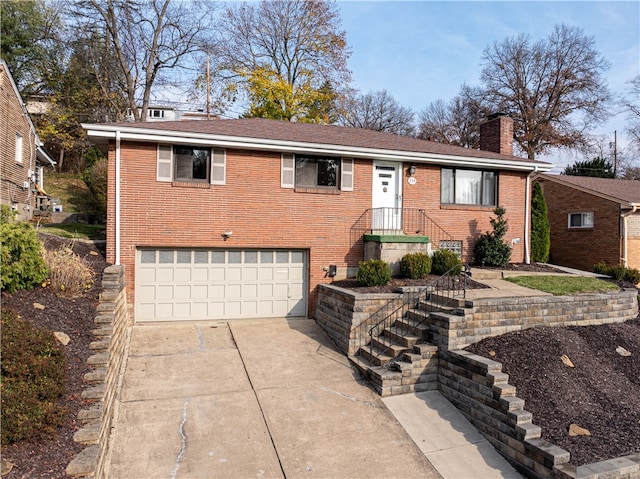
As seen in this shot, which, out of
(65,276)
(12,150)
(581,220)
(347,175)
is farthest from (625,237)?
(12,150)

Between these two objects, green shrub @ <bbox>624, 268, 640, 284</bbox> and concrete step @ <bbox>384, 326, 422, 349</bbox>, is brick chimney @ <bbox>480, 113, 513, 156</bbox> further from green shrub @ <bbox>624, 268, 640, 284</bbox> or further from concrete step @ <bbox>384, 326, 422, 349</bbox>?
concrete step @ <bbox>384, 326, 422, 349</bbox>

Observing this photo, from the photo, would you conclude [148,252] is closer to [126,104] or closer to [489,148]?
[489,148]

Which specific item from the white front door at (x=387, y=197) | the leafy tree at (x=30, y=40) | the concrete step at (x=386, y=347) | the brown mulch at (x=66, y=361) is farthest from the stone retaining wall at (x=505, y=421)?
the leafy tree at (x=30, y=40)

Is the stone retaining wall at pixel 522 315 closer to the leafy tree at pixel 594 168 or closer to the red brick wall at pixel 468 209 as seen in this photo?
the red brick wall at pixel 468 209

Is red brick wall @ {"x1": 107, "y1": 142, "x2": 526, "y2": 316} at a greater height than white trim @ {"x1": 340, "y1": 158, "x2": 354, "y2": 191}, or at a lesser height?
lesser

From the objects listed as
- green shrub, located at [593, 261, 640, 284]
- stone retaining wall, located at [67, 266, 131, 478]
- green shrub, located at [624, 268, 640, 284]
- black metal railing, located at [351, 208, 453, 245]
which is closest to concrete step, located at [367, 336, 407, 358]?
black metal railing, located at [351, 208, 453, 245]

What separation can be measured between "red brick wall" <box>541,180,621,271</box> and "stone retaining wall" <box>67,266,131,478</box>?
17.6 metres

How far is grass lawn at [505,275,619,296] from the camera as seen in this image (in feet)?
32.7

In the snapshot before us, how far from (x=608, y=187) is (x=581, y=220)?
89.4 inches

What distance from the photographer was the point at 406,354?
7.66 metres

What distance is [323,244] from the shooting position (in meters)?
11.4

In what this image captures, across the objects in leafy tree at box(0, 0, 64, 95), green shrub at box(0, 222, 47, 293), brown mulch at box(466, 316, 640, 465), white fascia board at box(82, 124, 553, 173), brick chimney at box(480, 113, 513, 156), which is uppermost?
leafy tree at box(0, 0, 64, 95)

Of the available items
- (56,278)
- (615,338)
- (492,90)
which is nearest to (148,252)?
(56,278)

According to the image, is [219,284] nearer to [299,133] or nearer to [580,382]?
[299,133]
